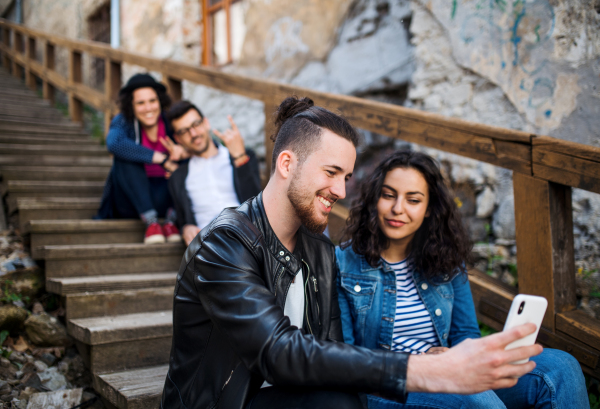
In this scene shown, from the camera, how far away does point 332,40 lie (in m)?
4.60

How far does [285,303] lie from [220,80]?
2.49 m

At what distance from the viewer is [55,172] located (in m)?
3.97

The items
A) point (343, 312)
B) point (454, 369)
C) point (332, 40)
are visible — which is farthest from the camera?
point (332, 40)

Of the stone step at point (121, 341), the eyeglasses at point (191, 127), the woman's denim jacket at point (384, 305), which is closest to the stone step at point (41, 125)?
the eyeglasses at point (191, 127)

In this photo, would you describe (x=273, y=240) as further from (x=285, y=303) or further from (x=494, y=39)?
(x=494, y=39)

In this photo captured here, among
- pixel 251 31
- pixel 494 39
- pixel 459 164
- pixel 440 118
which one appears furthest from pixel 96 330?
pixel 251 31

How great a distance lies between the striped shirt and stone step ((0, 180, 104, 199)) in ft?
9.34

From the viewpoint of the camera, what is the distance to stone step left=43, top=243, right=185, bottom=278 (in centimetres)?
284

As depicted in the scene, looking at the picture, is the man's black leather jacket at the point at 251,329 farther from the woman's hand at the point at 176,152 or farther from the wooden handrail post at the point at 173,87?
the wooden handrail post at the point at 173,87

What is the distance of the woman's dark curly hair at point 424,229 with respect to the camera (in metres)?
2.05

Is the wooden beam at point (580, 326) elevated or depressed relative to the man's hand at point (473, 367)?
depressed

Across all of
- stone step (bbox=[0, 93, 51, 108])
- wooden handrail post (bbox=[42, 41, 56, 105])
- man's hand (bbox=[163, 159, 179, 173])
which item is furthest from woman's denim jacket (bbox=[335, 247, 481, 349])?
wooden handrail post (bbox=[42, 41, 56, 105])

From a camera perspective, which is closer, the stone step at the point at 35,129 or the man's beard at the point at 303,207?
the man's beard at the point at 303,207

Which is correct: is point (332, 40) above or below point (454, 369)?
above
